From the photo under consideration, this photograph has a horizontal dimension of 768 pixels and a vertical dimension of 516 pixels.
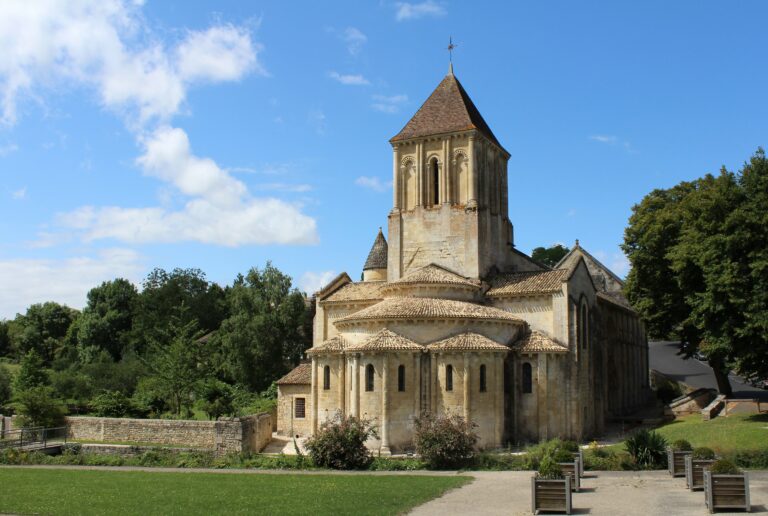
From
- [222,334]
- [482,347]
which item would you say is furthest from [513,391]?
[222,334]

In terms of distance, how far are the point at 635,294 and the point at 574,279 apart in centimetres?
652

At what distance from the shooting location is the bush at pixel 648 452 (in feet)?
79.4

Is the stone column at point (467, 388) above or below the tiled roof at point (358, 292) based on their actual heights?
below

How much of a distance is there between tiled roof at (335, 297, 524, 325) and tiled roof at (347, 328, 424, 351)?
0.89 meters

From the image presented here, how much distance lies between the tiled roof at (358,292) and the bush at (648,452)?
59.2 ft

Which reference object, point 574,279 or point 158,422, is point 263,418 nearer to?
point 158,422

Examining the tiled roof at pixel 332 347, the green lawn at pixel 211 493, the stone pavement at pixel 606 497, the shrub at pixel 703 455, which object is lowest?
the green lawn at pixel 211 493

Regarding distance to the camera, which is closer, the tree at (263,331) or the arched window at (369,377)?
the arched window at (369,377)

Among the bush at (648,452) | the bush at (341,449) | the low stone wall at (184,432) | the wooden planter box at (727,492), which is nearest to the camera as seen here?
the wooden planter box at (727,492)

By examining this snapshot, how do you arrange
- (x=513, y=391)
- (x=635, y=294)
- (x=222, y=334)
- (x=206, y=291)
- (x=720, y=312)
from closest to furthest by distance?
(x=720, y=312)
(x=513, y=391)
(x=635, y=294)
(x=222, y=334)
(x=206, y=291)

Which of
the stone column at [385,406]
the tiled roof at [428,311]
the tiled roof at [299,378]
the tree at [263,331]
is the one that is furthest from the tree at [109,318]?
the stone column at [385,406]

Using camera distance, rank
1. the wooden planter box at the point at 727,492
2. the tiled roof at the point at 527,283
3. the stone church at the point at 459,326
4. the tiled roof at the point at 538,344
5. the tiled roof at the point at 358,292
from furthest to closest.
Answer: the tiled roof at the point at 358,292 → the tiled roof at the point at 527,283 → the tiled roof at the point at 538,344 → the stone church at the point at 459,326 → the wooden planter box at the point at 727,492

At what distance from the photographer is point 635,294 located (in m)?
41.2

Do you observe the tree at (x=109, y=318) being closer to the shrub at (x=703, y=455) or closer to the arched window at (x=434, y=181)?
the arched window at (x=434, y=181)
